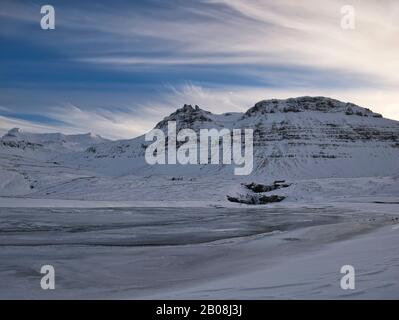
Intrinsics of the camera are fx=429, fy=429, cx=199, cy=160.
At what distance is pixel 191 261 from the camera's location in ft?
39.0

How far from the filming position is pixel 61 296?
27.0 feet

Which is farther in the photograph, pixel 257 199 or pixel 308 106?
pixel 308 106

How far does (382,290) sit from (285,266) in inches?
146

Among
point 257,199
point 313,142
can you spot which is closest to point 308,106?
point 313,142
